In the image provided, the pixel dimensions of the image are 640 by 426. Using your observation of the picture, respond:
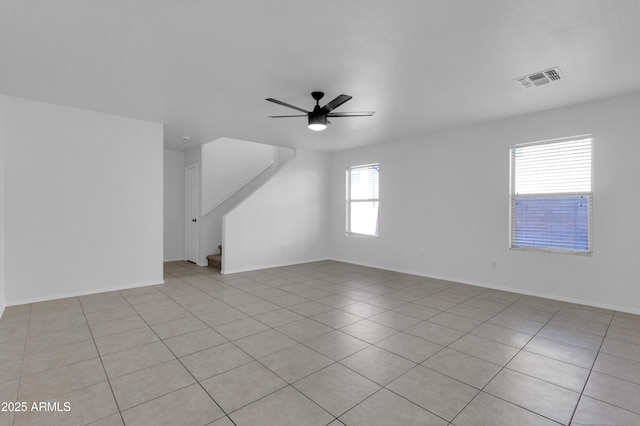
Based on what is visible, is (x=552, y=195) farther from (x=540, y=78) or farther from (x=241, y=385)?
(x=241, y=385)

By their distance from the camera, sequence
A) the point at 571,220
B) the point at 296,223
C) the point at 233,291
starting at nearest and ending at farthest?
the point at 571,220, the point at 233,291, the point at 296,223

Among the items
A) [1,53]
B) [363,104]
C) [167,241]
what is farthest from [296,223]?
[1,53]

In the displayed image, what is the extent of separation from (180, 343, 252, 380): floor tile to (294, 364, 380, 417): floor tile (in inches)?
24.7

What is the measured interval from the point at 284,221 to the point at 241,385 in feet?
16.0

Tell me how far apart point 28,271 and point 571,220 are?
24.2 ft

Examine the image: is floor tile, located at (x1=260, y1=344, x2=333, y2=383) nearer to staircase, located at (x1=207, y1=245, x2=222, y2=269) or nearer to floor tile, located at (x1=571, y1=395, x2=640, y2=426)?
floor tile, located at (x1=571, y1=395, x2=640, y2=426)

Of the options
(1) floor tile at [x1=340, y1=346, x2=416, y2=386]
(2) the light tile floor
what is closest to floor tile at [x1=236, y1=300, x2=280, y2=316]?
(2) the light tile floor

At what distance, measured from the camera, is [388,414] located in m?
1.89

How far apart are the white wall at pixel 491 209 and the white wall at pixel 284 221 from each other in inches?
20.0

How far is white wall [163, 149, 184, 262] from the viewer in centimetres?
732

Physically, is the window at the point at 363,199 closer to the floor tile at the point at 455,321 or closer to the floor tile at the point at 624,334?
the floor tile at the point at 455,321

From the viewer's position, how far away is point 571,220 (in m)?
4.23

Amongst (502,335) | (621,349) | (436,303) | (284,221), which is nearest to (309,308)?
(436,303)

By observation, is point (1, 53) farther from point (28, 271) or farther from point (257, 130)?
point (257, 130)
